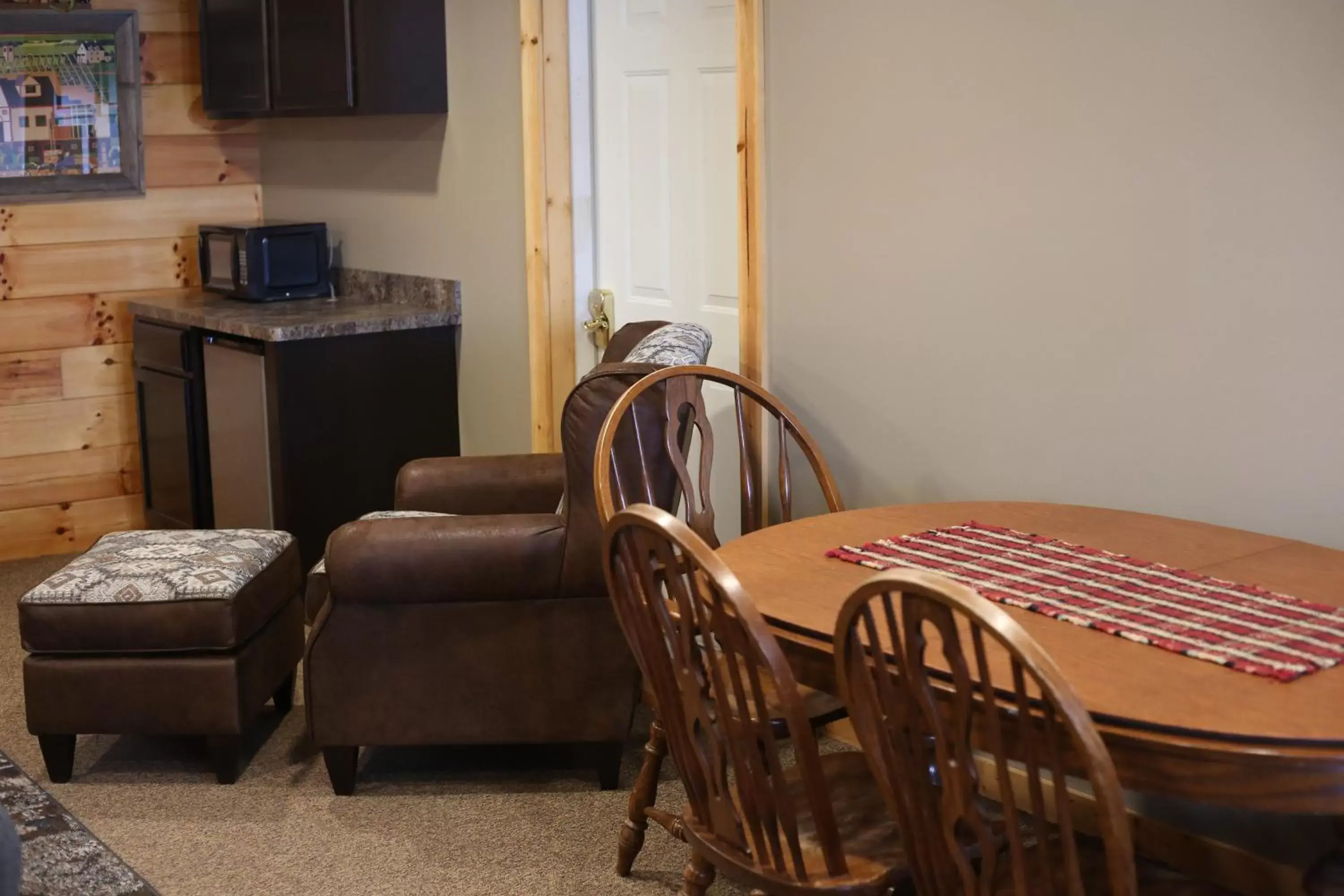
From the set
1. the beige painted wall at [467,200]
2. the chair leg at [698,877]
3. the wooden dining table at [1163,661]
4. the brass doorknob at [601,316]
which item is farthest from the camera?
the beige painted wall at [467,200]

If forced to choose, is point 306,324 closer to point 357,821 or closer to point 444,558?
point 444,558

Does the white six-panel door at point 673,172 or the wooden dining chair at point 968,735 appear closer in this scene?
the wooden dining chair at point 968,735

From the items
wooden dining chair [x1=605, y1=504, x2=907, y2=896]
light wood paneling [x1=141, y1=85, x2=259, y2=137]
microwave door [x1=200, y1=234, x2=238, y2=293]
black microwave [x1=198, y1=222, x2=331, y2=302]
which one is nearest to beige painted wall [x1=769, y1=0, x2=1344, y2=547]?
wooden dining chair [x1=605, y1=504, x2=907, y2=896]

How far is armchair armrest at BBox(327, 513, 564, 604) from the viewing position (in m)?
2.91

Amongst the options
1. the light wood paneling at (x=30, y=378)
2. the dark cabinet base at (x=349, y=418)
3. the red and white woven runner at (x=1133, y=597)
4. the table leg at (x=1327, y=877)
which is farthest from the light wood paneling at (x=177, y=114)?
the table leg at (x=1327, y=877)

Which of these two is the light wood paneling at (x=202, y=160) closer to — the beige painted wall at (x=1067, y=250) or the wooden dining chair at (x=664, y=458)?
the beige painted wall at (x=1067, y=250)

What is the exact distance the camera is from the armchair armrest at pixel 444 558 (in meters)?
2.91

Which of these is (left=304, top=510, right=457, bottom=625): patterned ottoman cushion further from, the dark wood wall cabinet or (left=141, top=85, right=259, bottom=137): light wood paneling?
(left=141, top=85, right=259, bottom=137): light wood paneling

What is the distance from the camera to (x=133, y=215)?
17.0 ft

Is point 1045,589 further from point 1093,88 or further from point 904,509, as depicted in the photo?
point 1093,88

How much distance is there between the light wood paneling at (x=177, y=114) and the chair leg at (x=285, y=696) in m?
2.42

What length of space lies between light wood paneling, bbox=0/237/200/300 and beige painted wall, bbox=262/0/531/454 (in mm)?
648

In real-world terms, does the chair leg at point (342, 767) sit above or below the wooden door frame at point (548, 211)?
below

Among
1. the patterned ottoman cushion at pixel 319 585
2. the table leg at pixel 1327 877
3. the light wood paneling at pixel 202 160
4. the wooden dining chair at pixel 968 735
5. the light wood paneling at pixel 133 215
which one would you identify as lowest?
the table leg at pixel 1327 877
